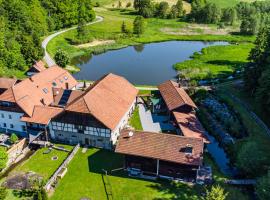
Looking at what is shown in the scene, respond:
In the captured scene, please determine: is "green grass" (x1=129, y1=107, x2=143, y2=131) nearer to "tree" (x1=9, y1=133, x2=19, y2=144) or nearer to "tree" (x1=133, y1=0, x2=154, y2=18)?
"tree" (x1=9, y1=133, x2=19, y2=144)

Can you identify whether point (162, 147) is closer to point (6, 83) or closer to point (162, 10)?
point (6, 83)

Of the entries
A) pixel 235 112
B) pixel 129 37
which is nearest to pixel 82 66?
pixel 129 37

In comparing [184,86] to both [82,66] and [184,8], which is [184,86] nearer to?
[82,66]

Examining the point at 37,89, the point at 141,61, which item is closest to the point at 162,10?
the point at 141,61

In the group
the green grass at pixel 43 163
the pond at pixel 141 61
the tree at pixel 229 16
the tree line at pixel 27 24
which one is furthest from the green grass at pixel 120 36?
the green grass at pixel 43 163

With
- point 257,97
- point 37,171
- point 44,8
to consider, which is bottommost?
point 37,171

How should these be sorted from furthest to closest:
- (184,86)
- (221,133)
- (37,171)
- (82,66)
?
(82,66), (184,86), (221,133), (37,171)
